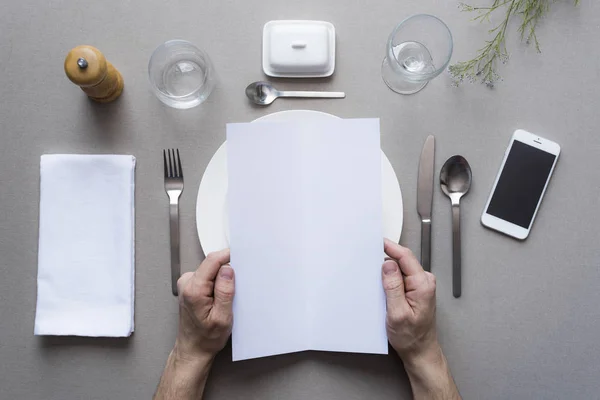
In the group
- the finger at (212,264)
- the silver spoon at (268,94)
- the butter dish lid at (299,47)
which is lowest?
the finger at (212,264)

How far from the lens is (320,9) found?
2.48ft

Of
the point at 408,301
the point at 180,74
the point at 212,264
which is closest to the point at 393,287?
the point at 408,301

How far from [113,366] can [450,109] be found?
702 millimetres

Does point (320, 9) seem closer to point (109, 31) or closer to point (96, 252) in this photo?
point (109, 31)

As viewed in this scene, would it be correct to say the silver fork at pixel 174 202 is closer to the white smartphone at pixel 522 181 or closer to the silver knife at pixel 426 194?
the silver knife at pixel 426 194

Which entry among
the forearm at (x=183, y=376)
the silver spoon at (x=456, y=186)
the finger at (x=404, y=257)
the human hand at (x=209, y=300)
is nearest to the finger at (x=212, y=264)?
the human hand at (x=209, y=300)

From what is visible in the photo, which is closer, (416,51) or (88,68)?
(88,68)

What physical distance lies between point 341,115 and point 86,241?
465mm

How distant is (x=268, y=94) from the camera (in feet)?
2.42

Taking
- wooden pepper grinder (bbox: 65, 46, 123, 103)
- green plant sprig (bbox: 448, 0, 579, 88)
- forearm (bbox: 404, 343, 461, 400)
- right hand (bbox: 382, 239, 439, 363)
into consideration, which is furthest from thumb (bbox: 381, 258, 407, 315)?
wooden pepper grinder (bbox: 65, 46, 123, 103)

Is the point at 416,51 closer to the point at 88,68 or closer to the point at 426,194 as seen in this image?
the point at 426,194

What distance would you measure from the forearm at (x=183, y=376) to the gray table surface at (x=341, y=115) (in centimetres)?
3

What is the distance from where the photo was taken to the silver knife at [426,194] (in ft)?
2.41

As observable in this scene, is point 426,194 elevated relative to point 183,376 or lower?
elevated
